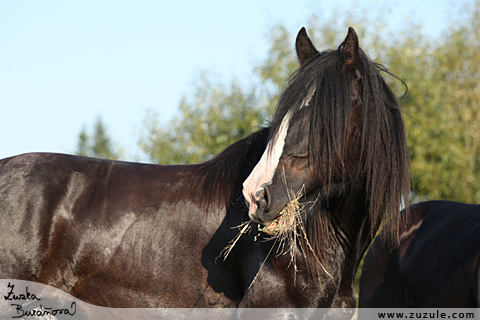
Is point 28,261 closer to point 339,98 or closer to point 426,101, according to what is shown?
point 339,98

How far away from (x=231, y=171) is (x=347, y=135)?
92cm

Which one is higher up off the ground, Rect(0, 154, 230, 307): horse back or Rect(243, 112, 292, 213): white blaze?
Rect(243, 112, 292, 213): white blaze

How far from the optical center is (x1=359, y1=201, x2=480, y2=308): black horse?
12.9ft

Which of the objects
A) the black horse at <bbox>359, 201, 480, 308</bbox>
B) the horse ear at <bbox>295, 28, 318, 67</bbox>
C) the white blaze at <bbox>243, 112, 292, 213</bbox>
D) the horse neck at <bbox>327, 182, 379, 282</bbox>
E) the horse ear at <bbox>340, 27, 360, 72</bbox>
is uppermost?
the horse ear at <bbox>295, 28, 318, 67</bbox>

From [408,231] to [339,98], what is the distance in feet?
9.93

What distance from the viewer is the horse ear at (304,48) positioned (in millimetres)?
3078

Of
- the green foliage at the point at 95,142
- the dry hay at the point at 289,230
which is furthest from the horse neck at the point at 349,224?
the green foliage at the point at 95,142

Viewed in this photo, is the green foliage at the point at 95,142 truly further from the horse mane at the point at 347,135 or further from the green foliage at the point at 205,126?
the horse mane at the point at 347,135

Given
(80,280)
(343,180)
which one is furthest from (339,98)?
(80,280)

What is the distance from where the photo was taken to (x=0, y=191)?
9.43ft

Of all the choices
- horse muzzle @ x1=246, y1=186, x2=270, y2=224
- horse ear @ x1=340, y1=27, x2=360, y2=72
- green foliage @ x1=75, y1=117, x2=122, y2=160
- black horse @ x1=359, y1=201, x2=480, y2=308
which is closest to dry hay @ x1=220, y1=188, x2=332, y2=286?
horse muzzle @ x1=246, y1=186, x2=270, y2=224

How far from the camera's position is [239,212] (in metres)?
2.93

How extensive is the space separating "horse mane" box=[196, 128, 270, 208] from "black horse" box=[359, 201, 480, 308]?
→ 1.76 metres

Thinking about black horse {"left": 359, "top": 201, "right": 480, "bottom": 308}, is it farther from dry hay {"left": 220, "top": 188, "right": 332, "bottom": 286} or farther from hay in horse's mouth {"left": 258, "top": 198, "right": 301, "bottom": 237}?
hay in horse's mouth {"left": 258, "top": 198, "right": 301, "bottom": 237}
